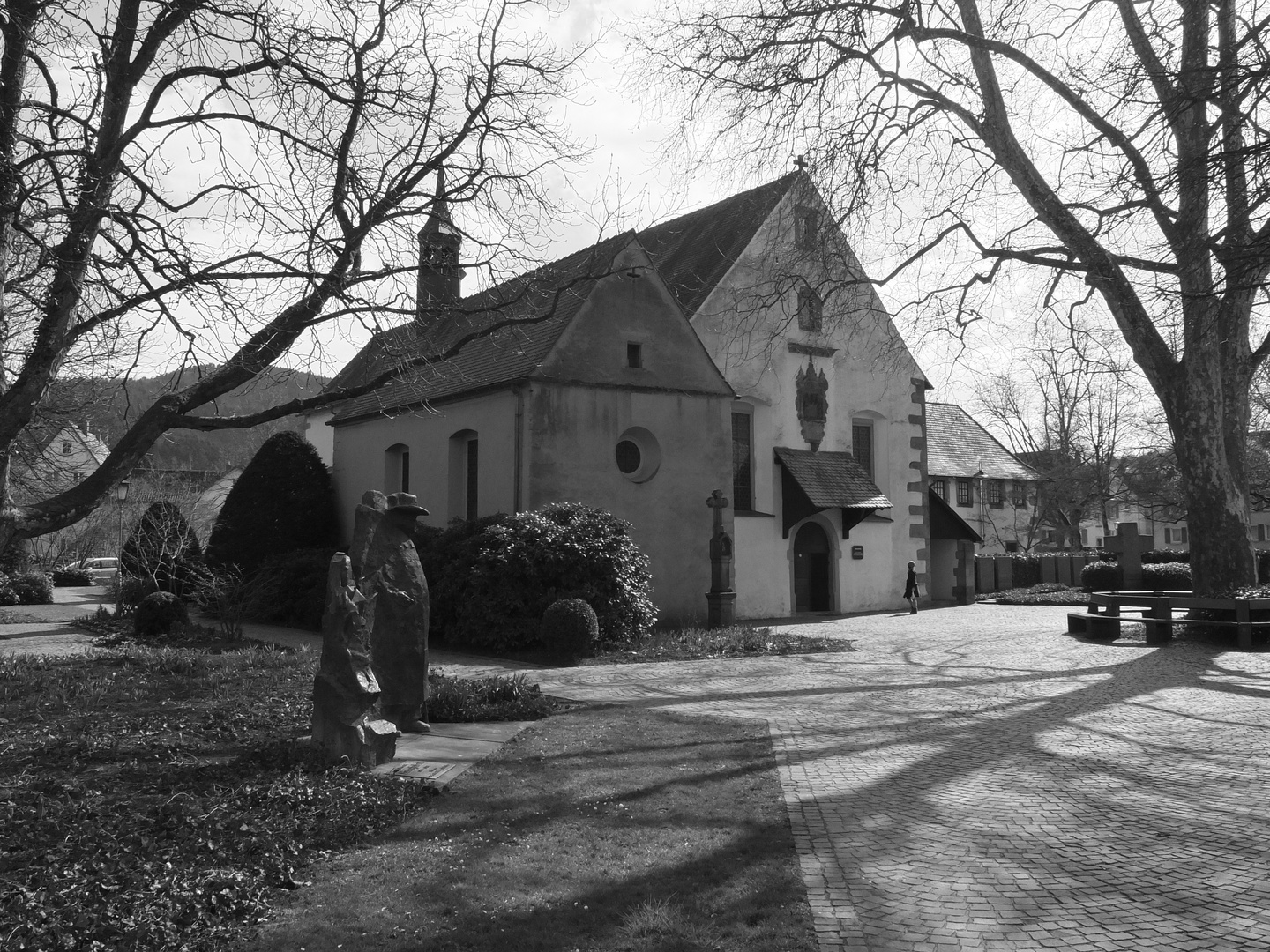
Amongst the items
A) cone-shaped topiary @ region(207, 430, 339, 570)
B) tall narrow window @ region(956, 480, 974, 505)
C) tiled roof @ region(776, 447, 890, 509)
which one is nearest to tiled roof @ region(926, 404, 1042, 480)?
tall narrow window @ region(956, 480, 974, 505)

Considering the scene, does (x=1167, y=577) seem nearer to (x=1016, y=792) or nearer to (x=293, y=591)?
(x=293, y=591)

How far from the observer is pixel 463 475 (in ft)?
77.2

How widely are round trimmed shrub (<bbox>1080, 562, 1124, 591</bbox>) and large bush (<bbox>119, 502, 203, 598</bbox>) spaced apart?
28.2m

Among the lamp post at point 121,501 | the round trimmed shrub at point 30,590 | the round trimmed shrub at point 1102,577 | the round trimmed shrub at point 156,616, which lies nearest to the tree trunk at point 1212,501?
the round trimmed shrub at point 1102,577

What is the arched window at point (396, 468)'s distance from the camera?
2607cm

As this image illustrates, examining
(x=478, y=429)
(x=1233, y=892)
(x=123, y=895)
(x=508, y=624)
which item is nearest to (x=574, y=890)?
(x=123, y=895)

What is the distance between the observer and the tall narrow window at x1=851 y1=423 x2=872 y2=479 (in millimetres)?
29375

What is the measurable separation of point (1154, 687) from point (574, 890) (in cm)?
989

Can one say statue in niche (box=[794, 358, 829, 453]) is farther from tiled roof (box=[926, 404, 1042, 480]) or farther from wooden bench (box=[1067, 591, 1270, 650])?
tiled roof (box=[926, 404, 1042, 480])

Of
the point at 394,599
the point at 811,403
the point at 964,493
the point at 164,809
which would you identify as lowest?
the point at 164,809

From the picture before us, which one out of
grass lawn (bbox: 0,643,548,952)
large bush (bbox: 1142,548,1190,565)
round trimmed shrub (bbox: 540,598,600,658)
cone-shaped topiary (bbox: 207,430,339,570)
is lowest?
grass lawn (bbox: 0,643,548,952)

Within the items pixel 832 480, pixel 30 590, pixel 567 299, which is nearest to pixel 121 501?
pixel 30 590

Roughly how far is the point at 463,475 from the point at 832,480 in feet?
32.6

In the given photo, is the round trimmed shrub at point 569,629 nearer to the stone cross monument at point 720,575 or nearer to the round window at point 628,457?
the stone cross monument at point 720,575
